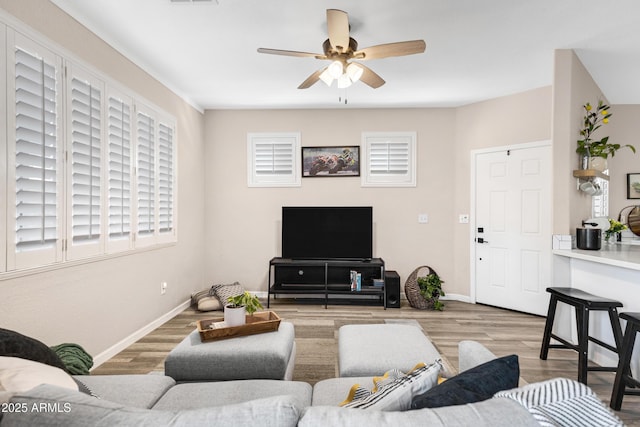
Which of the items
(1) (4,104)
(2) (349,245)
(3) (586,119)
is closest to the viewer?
(1) (4,104)

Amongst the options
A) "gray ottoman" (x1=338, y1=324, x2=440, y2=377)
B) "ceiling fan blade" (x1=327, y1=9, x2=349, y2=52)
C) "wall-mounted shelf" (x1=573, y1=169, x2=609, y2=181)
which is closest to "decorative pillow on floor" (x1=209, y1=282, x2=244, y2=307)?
"gray ottoman" (x1=338, y1=324, x2=440, y2=377)

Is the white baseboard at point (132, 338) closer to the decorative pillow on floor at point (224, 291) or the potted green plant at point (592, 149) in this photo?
the decorative pillow on floor at point (224, 291)

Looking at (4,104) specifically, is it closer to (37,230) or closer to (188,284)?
(37,230)

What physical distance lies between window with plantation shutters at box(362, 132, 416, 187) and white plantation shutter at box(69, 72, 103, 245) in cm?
321

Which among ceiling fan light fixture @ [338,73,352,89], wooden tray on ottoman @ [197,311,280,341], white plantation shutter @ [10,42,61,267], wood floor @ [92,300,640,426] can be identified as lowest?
wood floor @ [92,300,640,426]

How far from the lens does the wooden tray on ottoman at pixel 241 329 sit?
2064 millimetres

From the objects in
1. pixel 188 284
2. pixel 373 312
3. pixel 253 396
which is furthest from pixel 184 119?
pixel 253 396

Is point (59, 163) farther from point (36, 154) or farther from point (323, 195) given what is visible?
point (323, 195)

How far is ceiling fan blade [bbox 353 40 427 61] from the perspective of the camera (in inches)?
91.3

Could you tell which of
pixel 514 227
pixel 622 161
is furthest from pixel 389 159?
pixel 622 161

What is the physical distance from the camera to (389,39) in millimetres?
2910

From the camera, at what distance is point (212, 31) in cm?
278

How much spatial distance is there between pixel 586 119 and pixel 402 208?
2.28m

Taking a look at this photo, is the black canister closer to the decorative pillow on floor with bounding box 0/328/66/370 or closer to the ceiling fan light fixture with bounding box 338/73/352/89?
the ceiling fan light fixture with bounding box 338/73/352/89
